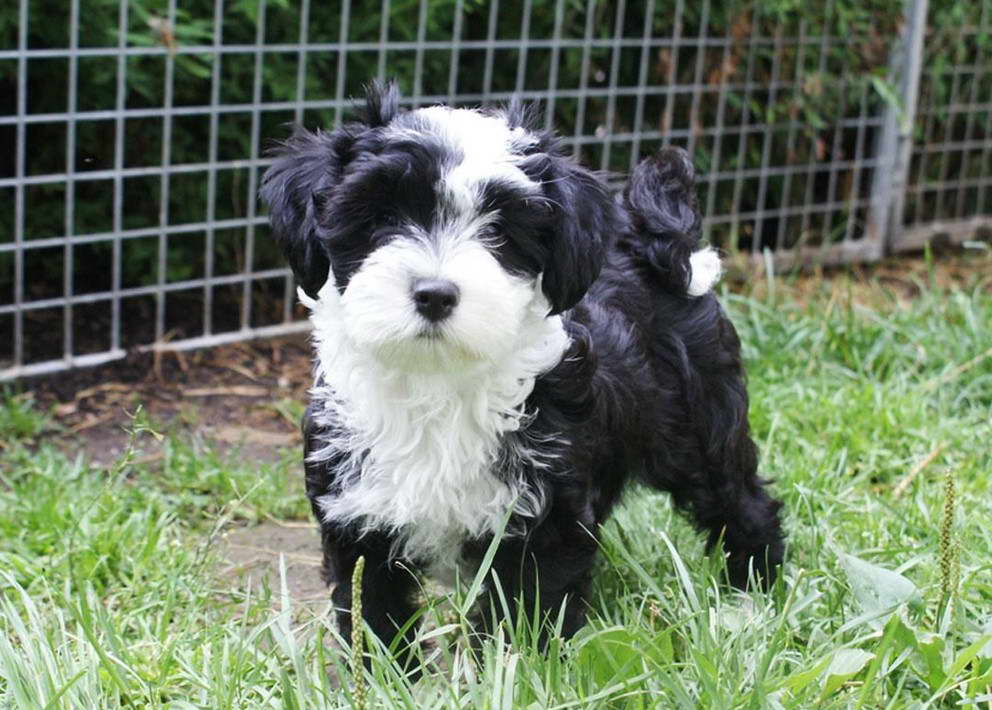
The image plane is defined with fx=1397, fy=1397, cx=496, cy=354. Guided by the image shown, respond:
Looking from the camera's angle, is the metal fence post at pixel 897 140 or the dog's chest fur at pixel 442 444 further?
Answer: the metal fence post at pixel 897 140

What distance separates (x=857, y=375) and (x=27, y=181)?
302 cm

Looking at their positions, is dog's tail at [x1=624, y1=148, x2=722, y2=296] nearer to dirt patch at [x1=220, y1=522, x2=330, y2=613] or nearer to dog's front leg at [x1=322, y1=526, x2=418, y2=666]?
dog's front leg at [x1=322, y1=526, x2=418, y2=666]

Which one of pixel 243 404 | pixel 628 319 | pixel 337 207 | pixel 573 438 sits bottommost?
pixel 243 404

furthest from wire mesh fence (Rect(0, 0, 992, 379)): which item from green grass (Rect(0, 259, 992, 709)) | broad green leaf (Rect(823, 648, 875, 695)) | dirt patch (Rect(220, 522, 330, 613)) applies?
broad green leaf (Rect(823, 648, 875, 695))

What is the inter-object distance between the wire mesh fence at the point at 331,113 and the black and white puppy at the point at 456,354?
238cm

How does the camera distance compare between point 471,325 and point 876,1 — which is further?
point 876,1

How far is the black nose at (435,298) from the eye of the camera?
248cm

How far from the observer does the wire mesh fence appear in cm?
516

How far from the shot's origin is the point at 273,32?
569 centimetres

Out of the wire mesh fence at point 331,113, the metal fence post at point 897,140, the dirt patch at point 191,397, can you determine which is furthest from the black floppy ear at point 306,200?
the metal fence post at point 897,140

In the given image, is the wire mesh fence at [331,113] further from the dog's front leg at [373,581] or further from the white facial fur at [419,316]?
the white facial fur at [419,316]

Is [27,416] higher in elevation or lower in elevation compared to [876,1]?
lower

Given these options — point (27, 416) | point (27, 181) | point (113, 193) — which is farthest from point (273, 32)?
point (27, 416)

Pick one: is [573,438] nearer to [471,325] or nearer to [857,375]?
[471,325]
